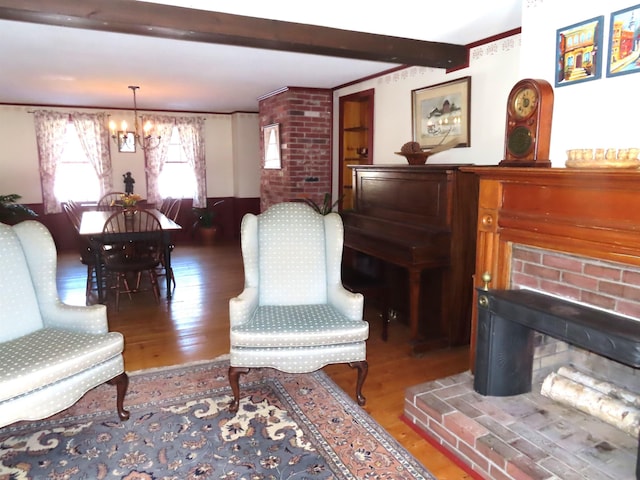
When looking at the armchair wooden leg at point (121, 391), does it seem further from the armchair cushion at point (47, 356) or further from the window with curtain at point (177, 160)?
the window with curtain at point (177, 160)

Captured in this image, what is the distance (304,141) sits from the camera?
5.42 metres

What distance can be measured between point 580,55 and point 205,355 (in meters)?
2.76

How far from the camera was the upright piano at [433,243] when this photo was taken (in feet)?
10.5

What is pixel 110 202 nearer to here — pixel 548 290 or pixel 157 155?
pixel 157 155

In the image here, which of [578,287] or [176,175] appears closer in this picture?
[578,287]

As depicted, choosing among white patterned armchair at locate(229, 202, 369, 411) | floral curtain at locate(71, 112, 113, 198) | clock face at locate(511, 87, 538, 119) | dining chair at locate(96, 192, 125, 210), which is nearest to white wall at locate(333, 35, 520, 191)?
clock face at locate(511, 87, 538, 119)

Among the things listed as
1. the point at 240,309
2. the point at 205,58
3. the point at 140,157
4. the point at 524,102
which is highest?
the point at 205,58

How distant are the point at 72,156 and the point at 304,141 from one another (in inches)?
157

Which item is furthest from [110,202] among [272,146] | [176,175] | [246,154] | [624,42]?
[624,42]

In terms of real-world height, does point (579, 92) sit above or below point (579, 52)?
below

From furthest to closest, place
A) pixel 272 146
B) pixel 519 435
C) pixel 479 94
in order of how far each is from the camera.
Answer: pixel 272 146 < pixel 479 94 < pixel 519 435

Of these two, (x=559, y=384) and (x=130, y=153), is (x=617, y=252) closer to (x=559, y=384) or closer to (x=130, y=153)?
(x=559, y=384)

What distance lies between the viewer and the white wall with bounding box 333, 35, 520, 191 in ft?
10.4

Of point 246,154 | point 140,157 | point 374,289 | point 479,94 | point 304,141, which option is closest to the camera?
point 479,94
